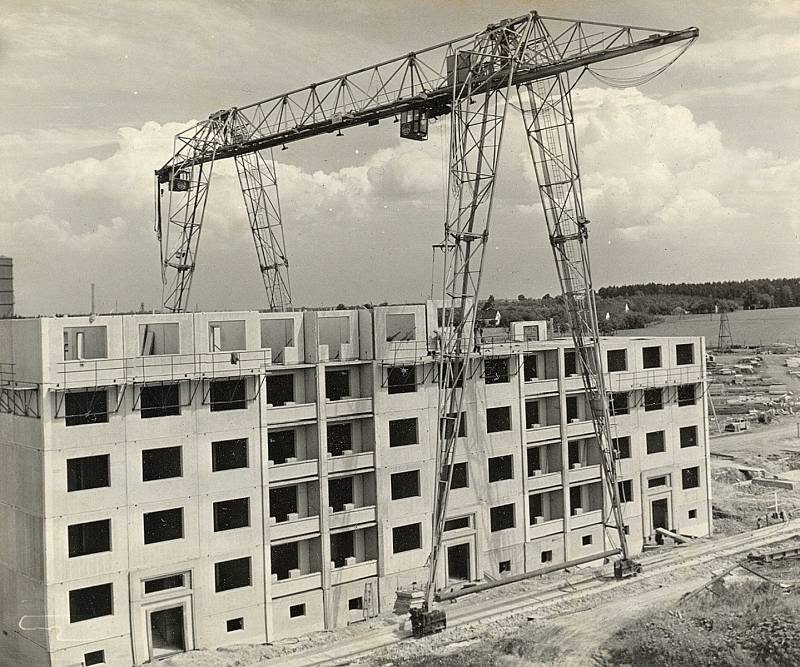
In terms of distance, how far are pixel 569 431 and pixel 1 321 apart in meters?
30.4

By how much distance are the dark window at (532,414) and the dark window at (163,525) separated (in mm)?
21031

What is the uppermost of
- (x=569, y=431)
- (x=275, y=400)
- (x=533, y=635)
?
(x=275, y=400)

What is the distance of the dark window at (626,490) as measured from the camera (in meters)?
50.5

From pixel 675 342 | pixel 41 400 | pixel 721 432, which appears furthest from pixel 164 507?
pixel 721 432

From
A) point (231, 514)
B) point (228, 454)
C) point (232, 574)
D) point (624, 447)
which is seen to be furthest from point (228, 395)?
point (624, 447)

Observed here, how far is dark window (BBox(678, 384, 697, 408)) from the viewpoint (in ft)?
178

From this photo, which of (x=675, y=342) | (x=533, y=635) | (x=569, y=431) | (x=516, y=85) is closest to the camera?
(x=533, y=635)

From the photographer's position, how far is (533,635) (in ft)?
116

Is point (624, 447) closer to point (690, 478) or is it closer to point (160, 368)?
point (690, 478)

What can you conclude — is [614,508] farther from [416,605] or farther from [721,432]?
[721,432]

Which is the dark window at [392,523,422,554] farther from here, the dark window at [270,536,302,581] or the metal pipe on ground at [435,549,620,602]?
the dark window at [270,536,302,581]

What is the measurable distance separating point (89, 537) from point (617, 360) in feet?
104

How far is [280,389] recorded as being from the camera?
4047 cm

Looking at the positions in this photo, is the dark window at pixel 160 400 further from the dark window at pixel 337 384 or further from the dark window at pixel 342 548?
the dark window at pixel 342 548
